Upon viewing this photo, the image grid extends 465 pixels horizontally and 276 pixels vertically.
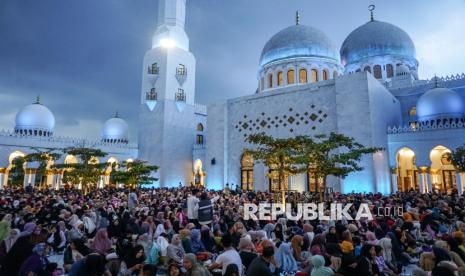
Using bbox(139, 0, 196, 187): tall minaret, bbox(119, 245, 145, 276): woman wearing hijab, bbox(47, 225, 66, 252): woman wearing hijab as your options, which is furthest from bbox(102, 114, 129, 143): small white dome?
bbox(119, 245, 145, 276): woman wearing hijab

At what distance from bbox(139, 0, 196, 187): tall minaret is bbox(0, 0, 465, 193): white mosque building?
Result: 0.31 ft

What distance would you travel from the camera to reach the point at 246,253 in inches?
196

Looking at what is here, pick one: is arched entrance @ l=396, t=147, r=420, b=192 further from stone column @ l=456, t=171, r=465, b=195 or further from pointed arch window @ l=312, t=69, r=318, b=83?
pointed arch window @ l=312, t=69, r=318, b=83

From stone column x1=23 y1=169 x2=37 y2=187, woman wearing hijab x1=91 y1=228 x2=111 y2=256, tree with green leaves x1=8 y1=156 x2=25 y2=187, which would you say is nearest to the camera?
woman wearing hijab x1=91 y1=228 x2=111 y2=256

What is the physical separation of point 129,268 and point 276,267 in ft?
7.85

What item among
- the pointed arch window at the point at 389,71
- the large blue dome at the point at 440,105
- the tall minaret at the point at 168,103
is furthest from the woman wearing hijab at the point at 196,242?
the pointed arch window at the point at 389,71

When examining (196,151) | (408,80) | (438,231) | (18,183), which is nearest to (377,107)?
(408,80)

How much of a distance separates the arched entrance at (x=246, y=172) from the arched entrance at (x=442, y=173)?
11805 mm

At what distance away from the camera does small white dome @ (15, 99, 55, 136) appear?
25797mm

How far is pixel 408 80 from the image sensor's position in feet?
79.4

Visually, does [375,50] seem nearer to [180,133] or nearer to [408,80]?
[408,80]

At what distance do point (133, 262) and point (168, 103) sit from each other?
75.2ft

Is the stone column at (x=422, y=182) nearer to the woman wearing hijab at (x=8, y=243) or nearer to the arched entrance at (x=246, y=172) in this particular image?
the arched entrance at (x=246, y=172)

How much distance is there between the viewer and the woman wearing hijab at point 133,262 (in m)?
4.90
